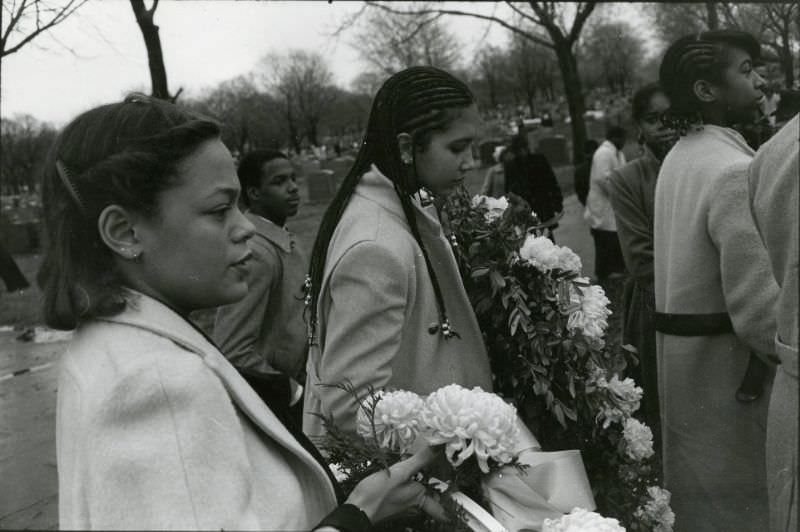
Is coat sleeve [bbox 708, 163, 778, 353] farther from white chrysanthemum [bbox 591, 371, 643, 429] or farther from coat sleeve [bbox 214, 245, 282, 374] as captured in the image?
coat sleeve [bbox 214, 245, 282, 374]

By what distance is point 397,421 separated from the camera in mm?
1835

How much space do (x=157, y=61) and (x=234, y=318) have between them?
137 centimetres

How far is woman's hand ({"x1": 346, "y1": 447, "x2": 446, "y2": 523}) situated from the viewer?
1.59 meters

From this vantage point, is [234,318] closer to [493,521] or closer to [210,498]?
[493,521]

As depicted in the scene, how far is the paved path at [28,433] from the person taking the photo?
4.28 m

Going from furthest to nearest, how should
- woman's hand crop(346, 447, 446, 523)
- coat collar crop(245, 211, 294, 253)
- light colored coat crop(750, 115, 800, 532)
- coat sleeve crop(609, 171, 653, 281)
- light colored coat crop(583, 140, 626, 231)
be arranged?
light colored coat crop(583, 140, 626, 231) < coat sleeve crop(609, 171, 653, 281) < coat collar crop(245, 211, 294, 253) < light colored coat crop(750, 115, 800, 532) < woman's hand crop(346, 447, 446, 523)

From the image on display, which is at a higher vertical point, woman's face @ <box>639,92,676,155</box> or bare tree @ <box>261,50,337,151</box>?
bare tree @ <box>261,50,337,151</box>

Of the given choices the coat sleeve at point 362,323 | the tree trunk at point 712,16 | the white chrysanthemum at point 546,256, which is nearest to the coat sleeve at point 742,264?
the white chrysanthemum at point 546,256

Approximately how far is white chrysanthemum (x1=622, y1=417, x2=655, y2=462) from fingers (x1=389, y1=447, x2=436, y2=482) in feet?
3.73

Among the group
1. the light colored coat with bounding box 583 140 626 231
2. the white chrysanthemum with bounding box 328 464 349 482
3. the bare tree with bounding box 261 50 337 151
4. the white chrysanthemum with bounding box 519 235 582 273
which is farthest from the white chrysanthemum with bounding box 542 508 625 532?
the bare tree with bounding box 261 50 337 151

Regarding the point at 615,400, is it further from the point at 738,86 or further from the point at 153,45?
the point at 153,45

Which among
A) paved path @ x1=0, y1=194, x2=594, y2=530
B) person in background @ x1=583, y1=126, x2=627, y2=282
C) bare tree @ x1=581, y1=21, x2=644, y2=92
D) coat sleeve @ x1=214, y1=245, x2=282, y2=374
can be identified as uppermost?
bare tree @ x1=581, y1=21, x2=644, y2=92

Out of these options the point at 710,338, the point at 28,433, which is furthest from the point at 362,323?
the point at 28,433

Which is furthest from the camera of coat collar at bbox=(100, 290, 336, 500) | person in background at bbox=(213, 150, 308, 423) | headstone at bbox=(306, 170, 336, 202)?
headstone at bbox=(306, 170, 336, 202)
